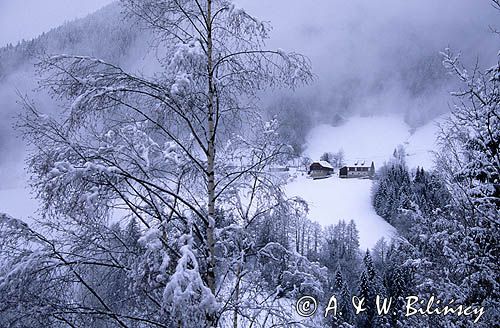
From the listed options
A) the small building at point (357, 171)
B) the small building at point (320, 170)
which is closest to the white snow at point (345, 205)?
the small building at point (320, 170)

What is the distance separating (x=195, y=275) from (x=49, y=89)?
7.98 feet

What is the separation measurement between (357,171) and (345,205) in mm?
36586

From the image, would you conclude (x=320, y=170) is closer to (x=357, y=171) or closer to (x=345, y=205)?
(x=357, y=171)

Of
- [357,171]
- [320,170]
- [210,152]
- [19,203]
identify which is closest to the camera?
[19,203]

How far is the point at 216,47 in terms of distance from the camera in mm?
4379

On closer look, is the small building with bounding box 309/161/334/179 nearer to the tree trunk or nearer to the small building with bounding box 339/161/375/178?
the small building with bounding box 339/161/375/178

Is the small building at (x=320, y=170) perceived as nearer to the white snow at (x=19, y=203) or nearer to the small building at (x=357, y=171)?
the small building at (x=357, y=171)

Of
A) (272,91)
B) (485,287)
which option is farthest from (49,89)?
(485,287)

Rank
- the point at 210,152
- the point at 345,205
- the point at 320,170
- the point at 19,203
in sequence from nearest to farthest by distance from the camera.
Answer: the point at 19,203 → the point at 210,152 → the point at 345,205 → the point at 320,170

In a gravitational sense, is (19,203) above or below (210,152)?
below

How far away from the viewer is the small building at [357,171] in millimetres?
107250

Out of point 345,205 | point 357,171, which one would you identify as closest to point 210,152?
point 345,205

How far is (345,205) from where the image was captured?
7719 cm

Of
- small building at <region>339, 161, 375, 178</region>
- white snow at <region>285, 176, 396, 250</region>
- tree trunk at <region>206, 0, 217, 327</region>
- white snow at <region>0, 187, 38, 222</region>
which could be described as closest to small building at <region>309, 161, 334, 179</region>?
small building at <region>339, 161, 375, 178</region>
